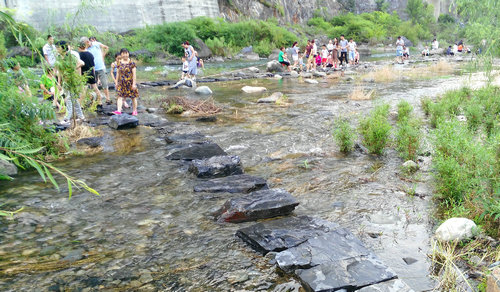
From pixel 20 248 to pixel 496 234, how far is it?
4.48 meters

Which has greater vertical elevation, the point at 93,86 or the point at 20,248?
the point at 93,86

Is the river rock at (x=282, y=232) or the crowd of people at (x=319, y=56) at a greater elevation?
the crowd of people at (x=319, y=56)

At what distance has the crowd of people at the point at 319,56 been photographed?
23.9 m

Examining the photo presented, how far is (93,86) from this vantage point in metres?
10.8

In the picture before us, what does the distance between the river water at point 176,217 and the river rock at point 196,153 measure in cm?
25

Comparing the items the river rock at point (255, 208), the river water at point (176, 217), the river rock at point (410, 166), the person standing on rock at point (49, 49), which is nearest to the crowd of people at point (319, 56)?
the person standing on rock at point (49, 49)

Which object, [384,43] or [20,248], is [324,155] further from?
[384,43]

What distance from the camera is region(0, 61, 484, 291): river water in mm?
3075

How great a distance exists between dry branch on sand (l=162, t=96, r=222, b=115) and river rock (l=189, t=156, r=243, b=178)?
4.81 metres

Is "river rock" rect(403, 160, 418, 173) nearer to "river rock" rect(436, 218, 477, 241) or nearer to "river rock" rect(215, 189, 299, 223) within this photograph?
"river rock" rect(436, 218, 477, 241)

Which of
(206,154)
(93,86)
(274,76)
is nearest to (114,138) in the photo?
(206,154)

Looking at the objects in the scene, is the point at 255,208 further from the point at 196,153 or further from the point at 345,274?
the point at 196,153

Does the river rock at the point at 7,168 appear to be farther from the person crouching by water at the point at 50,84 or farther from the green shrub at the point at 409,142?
the green shrub at the point at 409,142

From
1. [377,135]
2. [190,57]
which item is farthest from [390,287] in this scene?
[190,57]
